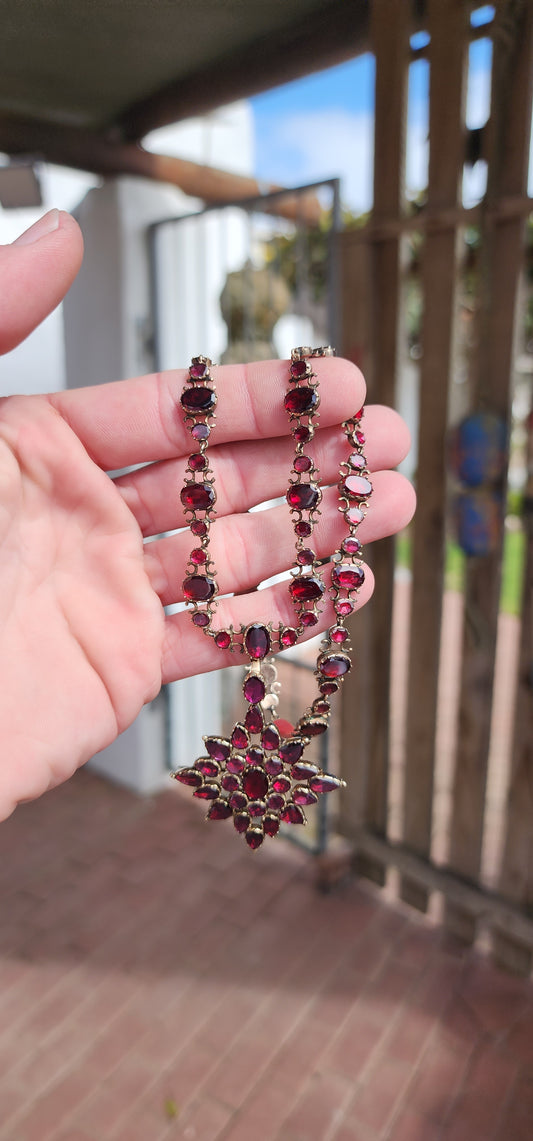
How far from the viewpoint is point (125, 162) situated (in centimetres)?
217

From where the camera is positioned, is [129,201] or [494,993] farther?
[129,201]

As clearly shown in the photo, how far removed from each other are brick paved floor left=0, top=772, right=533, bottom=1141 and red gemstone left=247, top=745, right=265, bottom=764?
3.94ft

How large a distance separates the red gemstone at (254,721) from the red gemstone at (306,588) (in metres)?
0.16

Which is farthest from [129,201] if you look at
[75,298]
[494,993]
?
[494,993]

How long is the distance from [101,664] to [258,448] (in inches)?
14.1

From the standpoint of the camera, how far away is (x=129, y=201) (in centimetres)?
242

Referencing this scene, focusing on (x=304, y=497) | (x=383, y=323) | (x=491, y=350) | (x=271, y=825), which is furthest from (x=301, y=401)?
(x=383, y=323)

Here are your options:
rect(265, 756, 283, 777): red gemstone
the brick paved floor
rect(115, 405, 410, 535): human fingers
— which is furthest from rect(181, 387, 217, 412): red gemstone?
the brick paved floor

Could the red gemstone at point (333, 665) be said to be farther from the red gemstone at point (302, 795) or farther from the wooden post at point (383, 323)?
the wooden post at point (383, 323)

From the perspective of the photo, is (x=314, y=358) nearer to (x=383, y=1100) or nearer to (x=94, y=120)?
(x=94, y=120)

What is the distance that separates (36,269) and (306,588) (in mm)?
472

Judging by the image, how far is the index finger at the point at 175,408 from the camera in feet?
2.74

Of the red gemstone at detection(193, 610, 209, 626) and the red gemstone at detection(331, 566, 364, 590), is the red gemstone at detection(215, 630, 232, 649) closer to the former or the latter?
the red gemstone at detection(193, 610, 209, 626)

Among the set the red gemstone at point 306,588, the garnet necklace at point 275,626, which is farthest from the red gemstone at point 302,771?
the red gemstone at point 306,588
